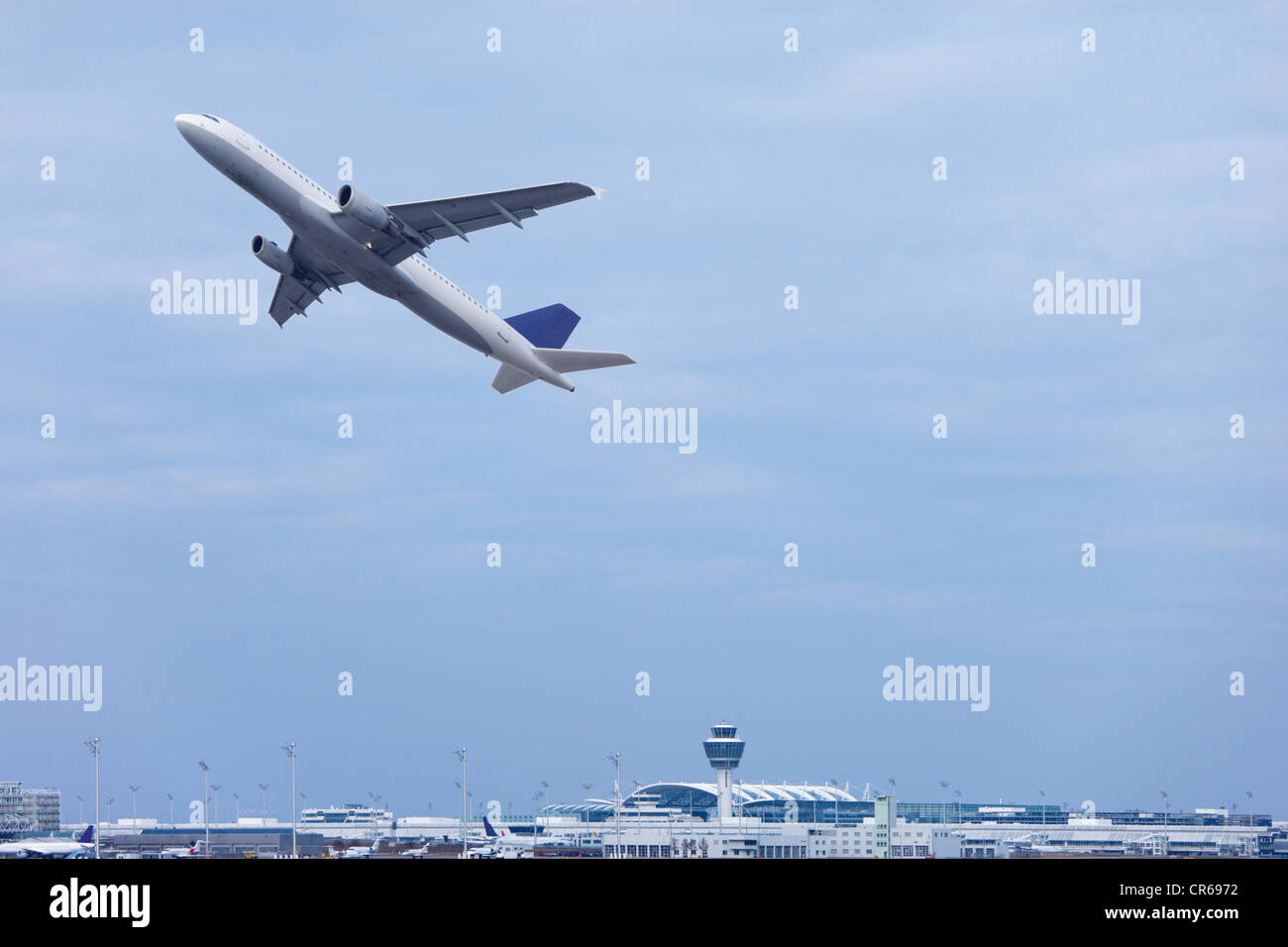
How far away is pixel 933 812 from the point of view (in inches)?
7662

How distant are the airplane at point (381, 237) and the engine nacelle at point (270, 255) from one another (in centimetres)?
5

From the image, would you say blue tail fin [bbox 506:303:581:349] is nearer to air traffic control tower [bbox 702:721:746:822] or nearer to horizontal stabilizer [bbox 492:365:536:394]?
horizontal stabilizer [bbox 492:365:536:394]

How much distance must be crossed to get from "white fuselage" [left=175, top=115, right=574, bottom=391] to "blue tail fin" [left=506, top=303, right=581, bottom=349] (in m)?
5.75

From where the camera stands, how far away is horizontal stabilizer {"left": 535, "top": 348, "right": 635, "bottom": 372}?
71.8 m

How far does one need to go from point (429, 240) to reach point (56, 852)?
207 feet

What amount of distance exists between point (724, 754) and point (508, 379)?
409 feet

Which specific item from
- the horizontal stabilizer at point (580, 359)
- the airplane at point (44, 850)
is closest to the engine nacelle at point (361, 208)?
the horizontal stabilizer at point (580, 359)

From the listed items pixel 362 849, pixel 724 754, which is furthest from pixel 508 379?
pixel 724 754

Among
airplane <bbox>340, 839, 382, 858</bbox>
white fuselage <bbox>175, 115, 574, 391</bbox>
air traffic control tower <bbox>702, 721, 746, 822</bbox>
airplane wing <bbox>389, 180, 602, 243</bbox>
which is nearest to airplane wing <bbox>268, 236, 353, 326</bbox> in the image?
white fuselage <bbox>175, 115, 574, 391</bbox>

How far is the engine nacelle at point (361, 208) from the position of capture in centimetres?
6084

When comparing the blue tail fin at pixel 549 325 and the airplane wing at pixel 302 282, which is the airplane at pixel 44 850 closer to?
the airplane wing at pixel 302 282

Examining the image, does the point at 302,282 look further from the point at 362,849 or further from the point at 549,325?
the point at 362,849
